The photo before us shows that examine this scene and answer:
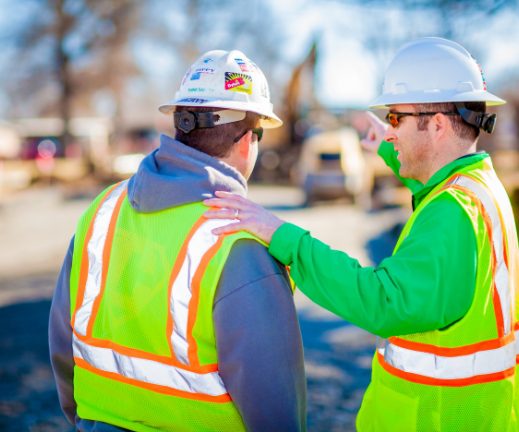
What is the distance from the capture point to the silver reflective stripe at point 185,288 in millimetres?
1969

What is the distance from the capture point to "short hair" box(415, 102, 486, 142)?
92.6 inches

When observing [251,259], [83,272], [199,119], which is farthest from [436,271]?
[83,272]

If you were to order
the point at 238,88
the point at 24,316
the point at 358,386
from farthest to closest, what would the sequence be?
A: 1. the point at 24,316
2. the point at 358,386
3. the point at 238,88

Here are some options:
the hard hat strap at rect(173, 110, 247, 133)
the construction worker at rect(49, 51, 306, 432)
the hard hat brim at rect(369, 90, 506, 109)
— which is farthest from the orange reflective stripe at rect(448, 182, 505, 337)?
the hard hat strap at rect(173, 110, 247, 133)

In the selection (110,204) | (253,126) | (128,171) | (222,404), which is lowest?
(128,171)

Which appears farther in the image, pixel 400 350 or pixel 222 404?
pixel 400 350

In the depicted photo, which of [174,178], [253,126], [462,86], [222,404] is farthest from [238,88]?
[222,404]

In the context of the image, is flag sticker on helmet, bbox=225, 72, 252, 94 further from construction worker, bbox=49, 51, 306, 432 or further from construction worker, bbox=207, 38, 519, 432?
construction worker, bbox=207, 38, 519, 432

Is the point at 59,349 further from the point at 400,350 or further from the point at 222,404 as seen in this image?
the point at 400,350

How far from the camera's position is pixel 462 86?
2.37 m

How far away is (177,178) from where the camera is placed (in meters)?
2.04

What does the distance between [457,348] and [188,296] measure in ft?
2.83

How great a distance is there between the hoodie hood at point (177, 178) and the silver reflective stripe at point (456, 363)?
2.56 ft

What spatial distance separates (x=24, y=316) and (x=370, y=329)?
659cm
